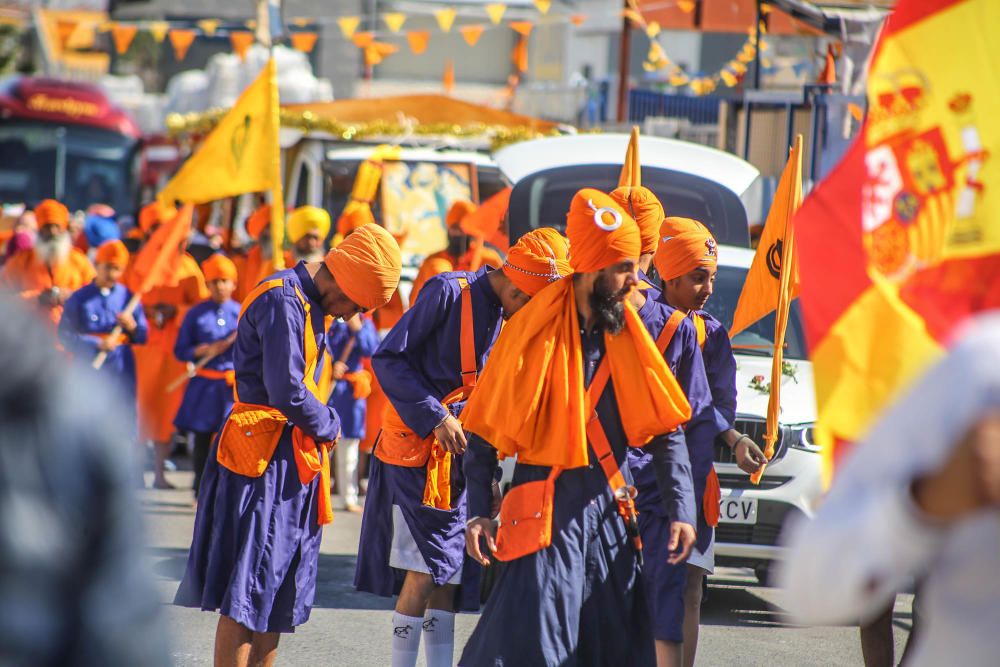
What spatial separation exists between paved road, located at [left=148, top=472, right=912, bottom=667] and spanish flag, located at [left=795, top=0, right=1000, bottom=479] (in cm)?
383

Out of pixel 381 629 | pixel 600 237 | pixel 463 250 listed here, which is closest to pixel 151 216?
pixel 463 250

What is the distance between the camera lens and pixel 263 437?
17.3ft

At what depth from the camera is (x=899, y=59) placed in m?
2.96

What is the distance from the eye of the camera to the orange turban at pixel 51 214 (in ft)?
37.0

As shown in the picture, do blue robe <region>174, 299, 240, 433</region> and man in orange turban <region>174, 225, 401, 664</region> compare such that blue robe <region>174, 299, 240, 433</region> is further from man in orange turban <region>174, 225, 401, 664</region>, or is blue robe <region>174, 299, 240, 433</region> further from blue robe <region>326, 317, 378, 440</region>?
man in orange turban <region>174, 225, 401, 664</region>

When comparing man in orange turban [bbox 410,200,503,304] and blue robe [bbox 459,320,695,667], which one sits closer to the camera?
blue robe [bbox 459,320,695,667]

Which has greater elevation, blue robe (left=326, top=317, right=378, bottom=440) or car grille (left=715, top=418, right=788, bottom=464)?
car grille (left=715, top=418, right=788, bottom=464)

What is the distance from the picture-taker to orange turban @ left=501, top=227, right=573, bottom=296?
5562 millimetres

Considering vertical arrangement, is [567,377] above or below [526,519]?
above

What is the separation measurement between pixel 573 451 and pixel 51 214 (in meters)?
8.01

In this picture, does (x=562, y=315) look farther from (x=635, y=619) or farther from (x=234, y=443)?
(x=234, y=443)

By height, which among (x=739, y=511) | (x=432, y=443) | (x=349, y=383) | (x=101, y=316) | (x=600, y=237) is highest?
(x=600, y=237)

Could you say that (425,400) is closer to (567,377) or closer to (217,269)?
(567,377)

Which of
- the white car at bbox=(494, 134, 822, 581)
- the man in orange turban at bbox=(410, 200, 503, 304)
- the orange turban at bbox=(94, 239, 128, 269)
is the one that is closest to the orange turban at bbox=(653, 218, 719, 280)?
the white car at bbox=(494, 134, 822, 581)
